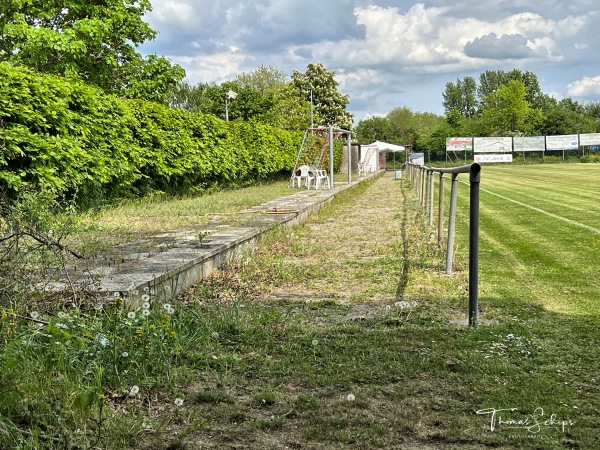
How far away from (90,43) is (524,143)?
53.5 metres

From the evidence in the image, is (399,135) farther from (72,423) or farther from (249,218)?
(72,423)

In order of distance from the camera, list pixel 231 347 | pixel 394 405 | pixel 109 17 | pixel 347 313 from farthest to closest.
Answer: pixel 109 17
pixel 347 313
pixel 231 347
pixel 394 405

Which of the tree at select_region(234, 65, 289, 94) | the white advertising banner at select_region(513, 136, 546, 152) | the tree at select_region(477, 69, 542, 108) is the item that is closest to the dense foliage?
the tree at select_region(234, 65, 289, 94)

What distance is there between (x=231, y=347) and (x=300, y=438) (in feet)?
3.86

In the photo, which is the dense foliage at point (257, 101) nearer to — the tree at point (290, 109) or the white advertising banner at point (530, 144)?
the tree at point (290, 109)

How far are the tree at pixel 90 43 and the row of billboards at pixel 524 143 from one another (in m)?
48.1

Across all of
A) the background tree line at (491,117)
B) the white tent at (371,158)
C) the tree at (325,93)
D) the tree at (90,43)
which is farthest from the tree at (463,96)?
the tree at (90,43)

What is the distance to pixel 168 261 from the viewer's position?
488 centimetres

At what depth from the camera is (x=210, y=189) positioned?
1625 cm

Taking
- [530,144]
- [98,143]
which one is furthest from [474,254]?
[530,144]

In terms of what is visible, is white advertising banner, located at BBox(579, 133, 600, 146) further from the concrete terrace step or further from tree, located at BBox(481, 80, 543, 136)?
the concrete terrace step

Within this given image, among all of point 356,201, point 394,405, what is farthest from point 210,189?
point 394,405

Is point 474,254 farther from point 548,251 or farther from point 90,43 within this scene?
point 90,43

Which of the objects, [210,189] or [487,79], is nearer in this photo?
[210,189]
